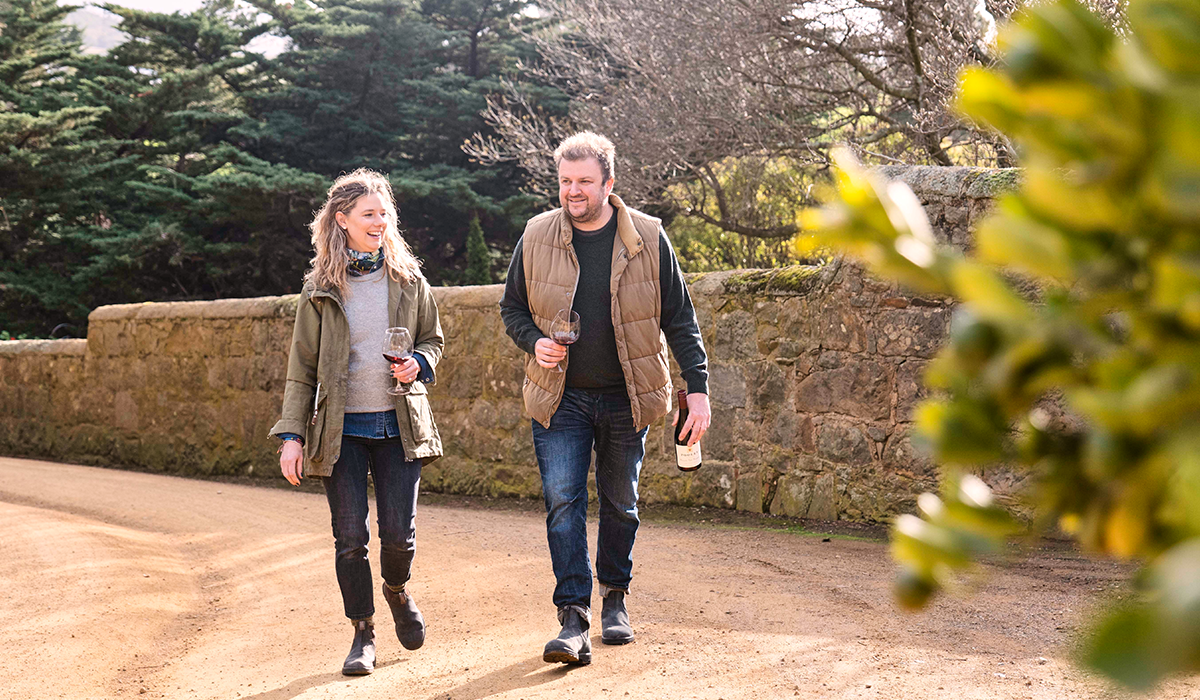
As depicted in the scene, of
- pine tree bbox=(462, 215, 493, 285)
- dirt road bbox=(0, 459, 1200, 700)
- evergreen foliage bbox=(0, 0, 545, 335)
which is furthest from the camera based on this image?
evergreen foliage bbox=(0, 0, 545, 335)

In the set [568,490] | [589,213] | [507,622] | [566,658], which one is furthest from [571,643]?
[589,213]

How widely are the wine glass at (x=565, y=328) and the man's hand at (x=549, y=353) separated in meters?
0.03

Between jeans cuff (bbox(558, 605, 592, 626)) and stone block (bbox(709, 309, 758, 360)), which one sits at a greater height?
stone block (bbox(709, 309, 758, 360))

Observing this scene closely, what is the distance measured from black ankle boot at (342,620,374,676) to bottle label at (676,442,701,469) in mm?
1298

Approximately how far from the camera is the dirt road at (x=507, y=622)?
367cm

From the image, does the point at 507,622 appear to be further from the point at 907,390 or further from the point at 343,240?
the point at 907,390

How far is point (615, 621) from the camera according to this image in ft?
13.7

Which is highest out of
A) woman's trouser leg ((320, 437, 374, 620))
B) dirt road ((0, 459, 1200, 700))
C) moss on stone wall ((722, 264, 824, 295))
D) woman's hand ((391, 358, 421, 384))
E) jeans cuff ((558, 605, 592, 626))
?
moss on stone wall ((722, 264, 824, 295))

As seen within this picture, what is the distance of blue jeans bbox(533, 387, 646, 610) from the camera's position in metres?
4.03

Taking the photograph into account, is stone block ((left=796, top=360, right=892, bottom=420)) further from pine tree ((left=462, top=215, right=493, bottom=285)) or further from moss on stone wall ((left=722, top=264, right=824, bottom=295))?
pine tree ((left=462, top=215, right=493, bottom=285))

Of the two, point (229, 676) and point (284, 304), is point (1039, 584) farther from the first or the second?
point (284, 304)

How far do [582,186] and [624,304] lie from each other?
18.2 inches

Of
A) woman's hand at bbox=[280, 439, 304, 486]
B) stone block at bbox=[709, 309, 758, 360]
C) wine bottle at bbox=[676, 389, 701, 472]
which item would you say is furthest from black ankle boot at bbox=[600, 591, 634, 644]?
stone block at bbox=[709, 309, 758, 360]

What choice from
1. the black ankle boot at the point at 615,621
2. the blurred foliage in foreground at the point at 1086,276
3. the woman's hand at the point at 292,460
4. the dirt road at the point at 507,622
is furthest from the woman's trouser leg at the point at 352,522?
the blurred foliage in foreground at the point at 1086,276
